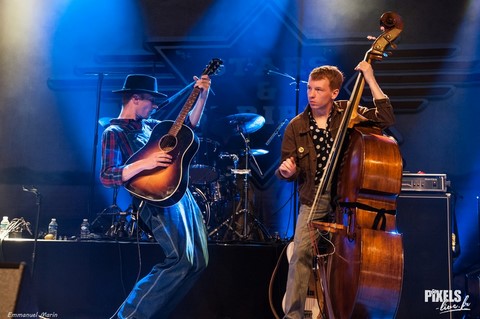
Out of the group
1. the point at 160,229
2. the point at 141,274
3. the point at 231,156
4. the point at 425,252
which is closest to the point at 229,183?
the point at 231,156

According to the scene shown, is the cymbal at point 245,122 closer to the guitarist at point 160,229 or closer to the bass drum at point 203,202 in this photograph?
the bass drum at point 203,202

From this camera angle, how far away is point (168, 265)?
4977 mm

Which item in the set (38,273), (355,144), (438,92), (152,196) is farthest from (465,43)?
(38,273)

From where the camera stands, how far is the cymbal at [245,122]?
26.2ft

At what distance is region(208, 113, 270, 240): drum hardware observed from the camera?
787cm

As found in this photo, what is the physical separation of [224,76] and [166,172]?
4.25 m

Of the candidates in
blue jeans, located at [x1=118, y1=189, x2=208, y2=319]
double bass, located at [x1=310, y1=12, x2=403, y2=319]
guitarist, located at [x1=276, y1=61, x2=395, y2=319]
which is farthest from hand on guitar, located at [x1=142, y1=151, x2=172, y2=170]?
double bass, located at [x1=310, y1=12, x2=403, y2=319]

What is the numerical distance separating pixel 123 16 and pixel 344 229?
6.29 metres

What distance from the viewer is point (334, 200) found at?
4.54 meters

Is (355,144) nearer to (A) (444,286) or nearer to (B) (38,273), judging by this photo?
(A) (444,286)

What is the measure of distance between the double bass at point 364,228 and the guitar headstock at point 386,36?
0.26 m

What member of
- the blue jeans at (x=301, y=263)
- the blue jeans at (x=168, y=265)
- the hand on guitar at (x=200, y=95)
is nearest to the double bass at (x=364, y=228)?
the blue jeans at (x=301, y=263)

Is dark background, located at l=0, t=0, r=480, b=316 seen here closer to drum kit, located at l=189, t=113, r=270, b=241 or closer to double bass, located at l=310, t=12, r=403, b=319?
drum kit, located at l=189, t=113, r=270, b=241

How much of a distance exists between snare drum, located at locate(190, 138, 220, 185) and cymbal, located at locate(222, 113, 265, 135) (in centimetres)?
52
